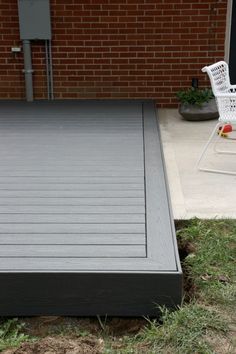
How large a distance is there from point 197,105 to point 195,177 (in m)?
1.92

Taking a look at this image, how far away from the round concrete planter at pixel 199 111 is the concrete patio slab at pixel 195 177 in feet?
0.39

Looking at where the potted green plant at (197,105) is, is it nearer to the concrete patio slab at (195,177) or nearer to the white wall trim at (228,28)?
the concrete patio slab at (195,177)

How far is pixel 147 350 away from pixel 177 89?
471 centimetres

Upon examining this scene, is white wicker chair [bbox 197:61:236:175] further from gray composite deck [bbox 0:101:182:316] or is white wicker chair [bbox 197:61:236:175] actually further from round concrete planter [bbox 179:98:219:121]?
round concrete planter [bbox 179:98:219:121]

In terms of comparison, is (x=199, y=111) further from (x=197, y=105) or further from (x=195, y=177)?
(x=195, y=177)

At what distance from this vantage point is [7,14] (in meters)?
6.30

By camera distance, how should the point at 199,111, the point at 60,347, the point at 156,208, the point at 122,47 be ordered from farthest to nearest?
1. the point at 122,47
2. the point at 199,111
3. the point at 156,208
4. the point at 60,347

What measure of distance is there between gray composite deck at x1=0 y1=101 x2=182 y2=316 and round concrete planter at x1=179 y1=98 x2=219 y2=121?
952 millimetres

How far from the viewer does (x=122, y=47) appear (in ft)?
20.7

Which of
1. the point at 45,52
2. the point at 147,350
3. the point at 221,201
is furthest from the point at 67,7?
the point at 147,350

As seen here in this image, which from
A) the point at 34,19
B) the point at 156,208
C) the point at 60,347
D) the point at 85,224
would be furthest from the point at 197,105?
the point at 60,347

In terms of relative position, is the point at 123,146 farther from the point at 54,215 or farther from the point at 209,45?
the point at 209,45

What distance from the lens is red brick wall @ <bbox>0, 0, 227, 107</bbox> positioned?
20.3ft

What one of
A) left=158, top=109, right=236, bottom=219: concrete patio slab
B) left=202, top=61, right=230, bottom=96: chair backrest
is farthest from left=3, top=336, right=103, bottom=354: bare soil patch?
left=202, top=61, right=230, bottom=96: chair backrest
